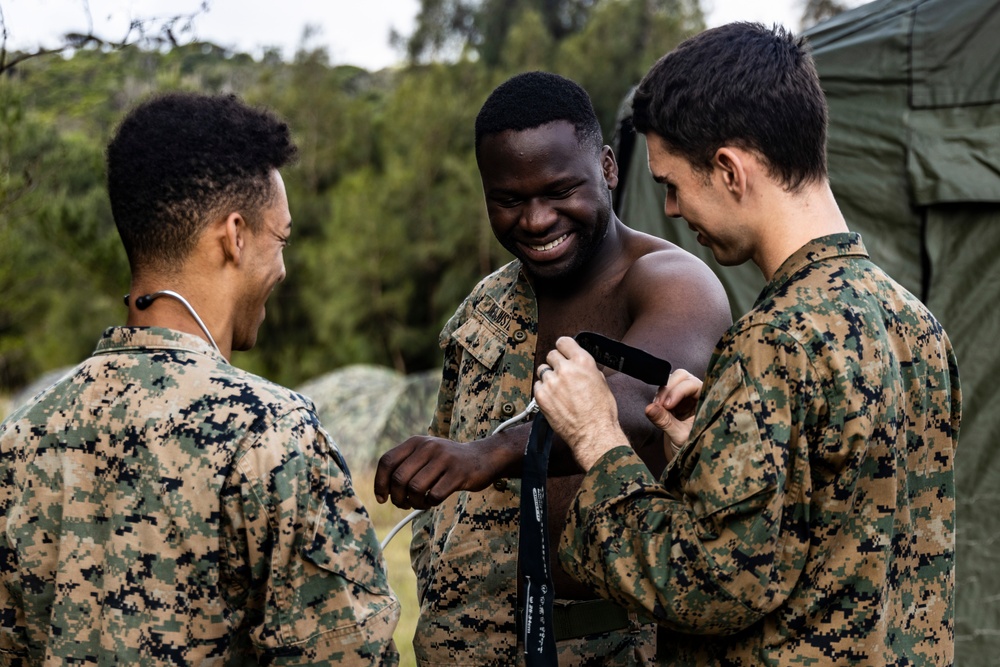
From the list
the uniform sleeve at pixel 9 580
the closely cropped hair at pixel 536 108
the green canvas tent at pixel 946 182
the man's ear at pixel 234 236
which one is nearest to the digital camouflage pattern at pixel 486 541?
the closely cropped hair at pixel 536 108

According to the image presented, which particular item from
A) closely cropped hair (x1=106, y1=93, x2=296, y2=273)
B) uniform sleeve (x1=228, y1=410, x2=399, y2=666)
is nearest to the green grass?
→ uniform sleeve (x1=228, y1=410, x2=399, y2=666)

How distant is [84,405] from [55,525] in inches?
9.1

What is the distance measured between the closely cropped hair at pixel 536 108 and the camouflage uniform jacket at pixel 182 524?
1168 millimetres

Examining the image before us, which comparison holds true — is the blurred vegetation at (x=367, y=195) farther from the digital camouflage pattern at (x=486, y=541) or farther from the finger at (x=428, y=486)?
the finger at (x=428, y=486)

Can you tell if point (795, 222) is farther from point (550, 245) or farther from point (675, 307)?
point (550, 245)

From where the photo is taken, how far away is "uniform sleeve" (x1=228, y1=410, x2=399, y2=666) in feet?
5.95

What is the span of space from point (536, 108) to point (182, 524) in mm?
1511

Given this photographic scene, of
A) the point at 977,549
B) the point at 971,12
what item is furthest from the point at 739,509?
the point at 971,12

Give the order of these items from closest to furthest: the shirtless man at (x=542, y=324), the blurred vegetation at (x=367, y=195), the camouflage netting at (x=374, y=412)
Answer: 1. the shirtless man at (x=542, y=324)
2. the camouflage netting at (x=374, y=412)
3. the blurred vegetation at (x=367, y=195)

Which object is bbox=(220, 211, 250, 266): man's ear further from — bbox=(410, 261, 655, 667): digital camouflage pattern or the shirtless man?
bbox=(410, 261, 655, 667): digital camouflage pattern

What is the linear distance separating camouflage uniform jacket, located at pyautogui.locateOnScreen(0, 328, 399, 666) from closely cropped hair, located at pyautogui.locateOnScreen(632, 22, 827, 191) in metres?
0.88

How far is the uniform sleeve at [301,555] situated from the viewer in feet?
5.95

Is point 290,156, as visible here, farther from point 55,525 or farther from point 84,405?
point 55,525

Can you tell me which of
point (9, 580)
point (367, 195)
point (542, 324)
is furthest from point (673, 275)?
point (367, 195)
